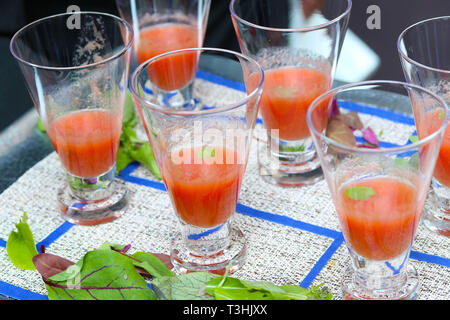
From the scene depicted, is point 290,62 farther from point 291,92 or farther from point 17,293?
point 17,293

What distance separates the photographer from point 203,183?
35.8 inches

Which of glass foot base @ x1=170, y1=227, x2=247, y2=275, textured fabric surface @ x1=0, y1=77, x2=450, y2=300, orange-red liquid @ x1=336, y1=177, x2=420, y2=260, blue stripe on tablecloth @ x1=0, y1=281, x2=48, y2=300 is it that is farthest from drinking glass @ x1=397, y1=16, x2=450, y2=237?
blue stripe on tablecloth @ x1=0, y1=281, x2=48, y2=300

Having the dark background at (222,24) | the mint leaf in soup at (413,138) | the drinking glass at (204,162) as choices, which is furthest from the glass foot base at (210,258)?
the dark background at (222,24)

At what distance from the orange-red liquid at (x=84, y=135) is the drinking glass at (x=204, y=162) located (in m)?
0.09

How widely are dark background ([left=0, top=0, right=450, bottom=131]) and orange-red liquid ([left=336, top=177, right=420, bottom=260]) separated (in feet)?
3.51

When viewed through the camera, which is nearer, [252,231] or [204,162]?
[204,162]

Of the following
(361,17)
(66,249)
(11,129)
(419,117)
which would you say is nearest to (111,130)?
(66,249)

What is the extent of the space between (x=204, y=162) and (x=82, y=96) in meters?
0.24

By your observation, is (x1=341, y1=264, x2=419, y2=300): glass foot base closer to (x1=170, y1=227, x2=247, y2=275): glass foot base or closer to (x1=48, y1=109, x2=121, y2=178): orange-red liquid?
(x1=170, y1=227, x2=247, y2=275): glass foot base

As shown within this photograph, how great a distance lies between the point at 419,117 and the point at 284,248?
0.25m

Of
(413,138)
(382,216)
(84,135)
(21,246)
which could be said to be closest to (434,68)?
(413,138)

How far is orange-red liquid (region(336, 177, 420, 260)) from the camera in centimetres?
81
